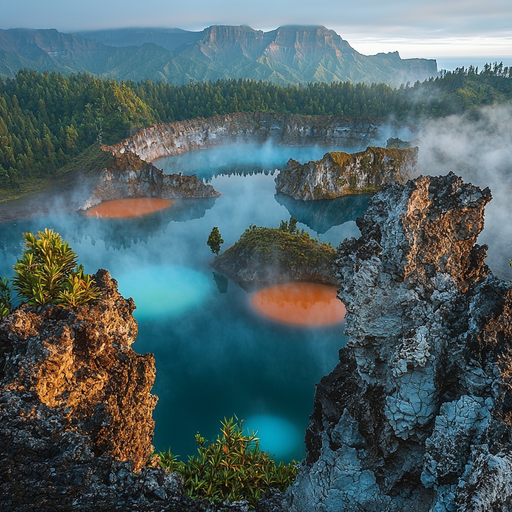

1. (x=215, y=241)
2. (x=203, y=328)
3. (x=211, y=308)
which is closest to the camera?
(x=203, y=328)

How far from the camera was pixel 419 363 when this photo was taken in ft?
54.9

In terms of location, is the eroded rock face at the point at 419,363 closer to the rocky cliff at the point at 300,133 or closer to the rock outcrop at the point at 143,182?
the rock outcrop at the point at 143,182

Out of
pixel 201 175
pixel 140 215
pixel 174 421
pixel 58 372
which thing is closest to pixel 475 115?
pixel 201 175

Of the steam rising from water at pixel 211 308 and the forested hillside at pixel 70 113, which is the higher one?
the forested hillside at pixel 70 113

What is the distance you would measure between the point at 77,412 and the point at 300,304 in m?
43.9

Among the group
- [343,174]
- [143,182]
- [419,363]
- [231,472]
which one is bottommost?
[231,472]

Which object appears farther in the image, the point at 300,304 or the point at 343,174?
the point at 343,174

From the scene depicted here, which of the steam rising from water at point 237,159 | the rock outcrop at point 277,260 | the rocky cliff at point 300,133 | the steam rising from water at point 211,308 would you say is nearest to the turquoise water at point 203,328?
the steam rising from water at point 211,308

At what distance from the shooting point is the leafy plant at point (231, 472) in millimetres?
26125

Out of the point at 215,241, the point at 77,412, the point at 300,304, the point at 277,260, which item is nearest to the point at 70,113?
the point at 215,241

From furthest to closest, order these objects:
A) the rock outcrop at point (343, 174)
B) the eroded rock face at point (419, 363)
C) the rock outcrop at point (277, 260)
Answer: the rock outcrop at point (343, 174)
the rock outcrop at point (277, 260)
the eroded rock face at point (419, 363)

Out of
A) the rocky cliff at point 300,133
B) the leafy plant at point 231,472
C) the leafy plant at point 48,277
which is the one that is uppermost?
the leafy plant at point 48,277

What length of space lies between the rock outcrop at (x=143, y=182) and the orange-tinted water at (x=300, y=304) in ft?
206

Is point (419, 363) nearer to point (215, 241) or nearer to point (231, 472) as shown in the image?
point (231, 472)
